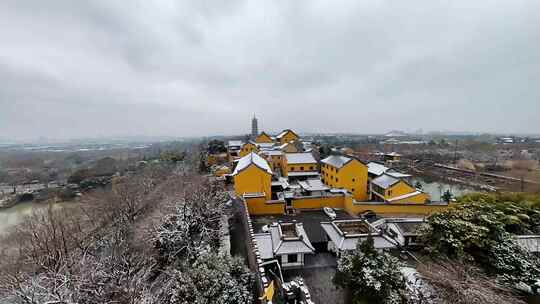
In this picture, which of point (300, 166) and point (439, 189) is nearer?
point (300, 166)

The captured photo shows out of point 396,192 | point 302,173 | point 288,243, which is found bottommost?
point 288,243

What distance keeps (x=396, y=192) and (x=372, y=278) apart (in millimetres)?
13199

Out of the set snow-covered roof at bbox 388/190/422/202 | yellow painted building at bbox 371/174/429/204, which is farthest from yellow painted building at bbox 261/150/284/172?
snow-covered roof at bbox 388/190/422/202

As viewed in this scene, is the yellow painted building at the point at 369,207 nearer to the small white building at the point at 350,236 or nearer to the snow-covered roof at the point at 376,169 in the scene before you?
the snow-covered roof at the point at 376,169

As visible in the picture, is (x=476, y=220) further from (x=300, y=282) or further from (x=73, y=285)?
(x=73, y=285)

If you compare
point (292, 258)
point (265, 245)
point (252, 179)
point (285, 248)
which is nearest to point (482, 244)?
point (292, 258)

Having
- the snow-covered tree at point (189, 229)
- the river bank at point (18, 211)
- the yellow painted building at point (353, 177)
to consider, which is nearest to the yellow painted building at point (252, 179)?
the snow-covered tree at point (189, 229)

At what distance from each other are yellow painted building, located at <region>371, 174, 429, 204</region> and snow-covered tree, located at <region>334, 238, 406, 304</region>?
11.0m

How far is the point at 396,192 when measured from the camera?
18391 millimetres

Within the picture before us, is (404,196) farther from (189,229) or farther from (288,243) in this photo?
(189,229)

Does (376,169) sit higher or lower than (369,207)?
higher

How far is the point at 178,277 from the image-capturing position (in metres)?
8.55

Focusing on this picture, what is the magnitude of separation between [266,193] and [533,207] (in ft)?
56.0

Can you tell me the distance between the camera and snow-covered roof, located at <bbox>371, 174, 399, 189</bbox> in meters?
18.4
